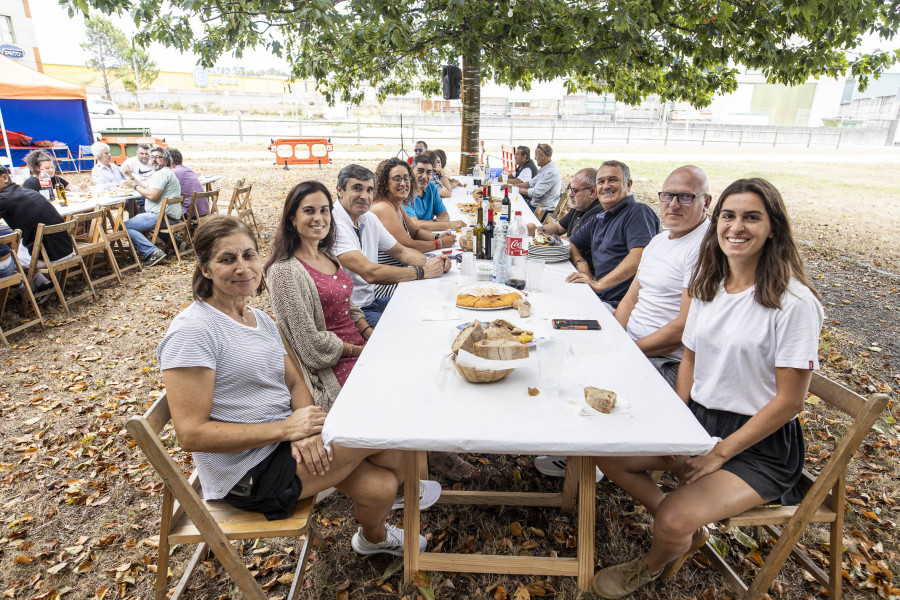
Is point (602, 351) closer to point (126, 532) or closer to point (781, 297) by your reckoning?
point (781, 297)

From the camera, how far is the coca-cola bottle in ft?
9.98

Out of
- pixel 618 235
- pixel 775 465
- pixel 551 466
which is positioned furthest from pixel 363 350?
pixel 618 235

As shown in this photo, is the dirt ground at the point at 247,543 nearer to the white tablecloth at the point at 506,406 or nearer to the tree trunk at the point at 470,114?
the white tablecloth at the point at 506,406

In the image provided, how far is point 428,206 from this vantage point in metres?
5.64

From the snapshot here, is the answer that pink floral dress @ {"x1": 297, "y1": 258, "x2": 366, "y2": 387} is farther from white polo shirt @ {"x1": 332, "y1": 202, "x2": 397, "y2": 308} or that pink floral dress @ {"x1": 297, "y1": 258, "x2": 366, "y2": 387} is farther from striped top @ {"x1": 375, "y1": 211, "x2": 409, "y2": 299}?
striped top @ {"x1": 375, "y1": 211, "x2": 409, "y2": 299}

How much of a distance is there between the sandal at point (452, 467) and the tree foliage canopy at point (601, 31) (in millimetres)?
3043

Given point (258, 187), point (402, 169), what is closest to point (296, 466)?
point (402, 169)

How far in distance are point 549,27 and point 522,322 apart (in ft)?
14.5

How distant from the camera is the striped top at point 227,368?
5.68 feet

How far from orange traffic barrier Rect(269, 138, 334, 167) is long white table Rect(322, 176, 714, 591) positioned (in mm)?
15579

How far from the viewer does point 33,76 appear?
1030cm

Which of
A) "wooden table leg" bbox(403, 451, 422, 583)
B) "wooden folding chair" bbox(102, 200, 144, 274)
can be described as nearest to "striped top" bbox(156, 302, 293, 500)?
"wooden table leg" bbox(403, 451, 422, 583)

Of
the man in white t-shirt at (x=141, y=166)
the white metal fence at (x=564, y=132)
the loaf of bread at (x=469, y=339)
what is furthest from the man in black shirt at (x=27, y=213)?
the white metal fence at (x=564, y=132)

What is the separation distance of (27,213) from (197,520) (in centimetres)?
507
